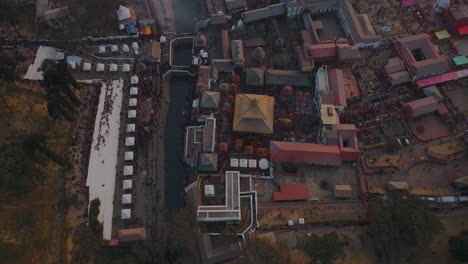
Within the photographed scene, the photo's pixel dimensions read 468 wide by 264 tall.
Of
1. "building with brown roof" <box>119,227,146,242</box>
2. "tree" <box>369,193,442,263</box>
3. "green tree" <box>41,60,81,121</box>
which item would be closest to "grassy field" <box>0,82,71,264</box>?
"green tree" <box>41,60,81,121</box>

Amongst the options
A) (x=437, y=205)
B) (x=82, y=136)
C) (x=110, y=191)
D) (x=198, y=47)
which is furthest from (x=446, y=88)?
(x=82, y=136)

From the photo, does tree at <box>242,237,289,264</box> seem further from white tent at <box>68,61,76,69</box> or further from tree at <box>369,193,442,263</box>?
→ white tent at <box>68,61,76,69</box>

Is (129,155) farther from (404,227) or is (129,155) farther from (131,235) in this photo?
(404,227)

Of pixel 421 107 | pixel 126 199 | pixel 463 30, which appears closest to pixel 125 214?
pixel 126 199

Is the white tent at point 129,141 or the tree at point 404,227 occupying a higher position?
the white tent at point 129,141

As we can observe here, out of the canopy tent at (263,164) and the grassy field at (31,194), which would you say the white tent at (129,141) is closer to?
the grassy field at (31,194)

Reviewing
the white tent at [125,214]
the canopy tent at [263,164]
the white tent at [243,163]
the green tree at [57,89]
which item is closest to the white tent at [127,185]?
the white tent at [125,214]
